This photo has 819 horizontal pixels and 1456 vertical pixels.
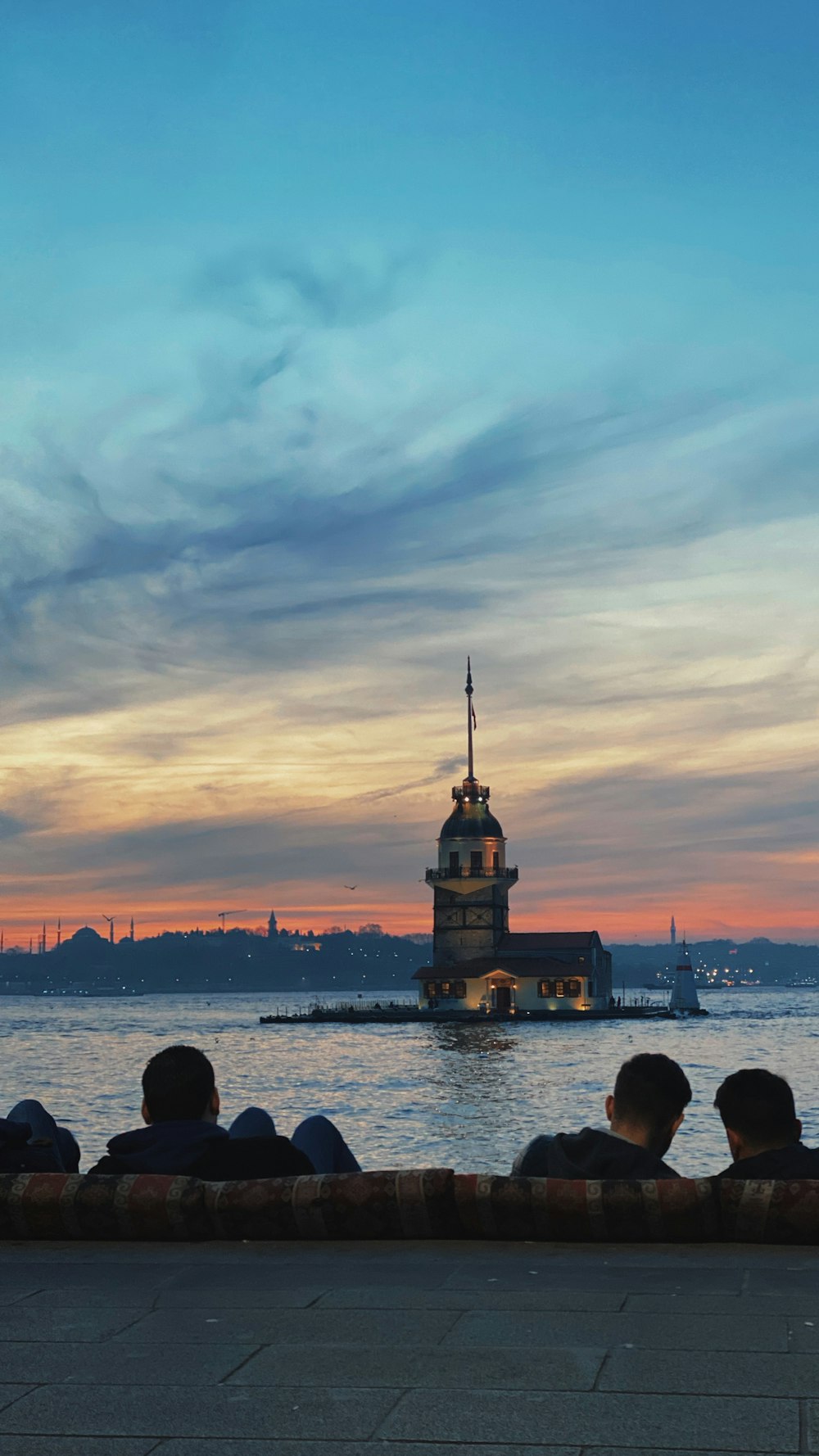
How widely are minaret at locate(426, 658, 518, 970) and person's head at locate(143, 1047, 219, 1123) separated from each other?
403ft

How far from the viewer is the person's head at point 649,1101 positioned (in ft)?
25.6

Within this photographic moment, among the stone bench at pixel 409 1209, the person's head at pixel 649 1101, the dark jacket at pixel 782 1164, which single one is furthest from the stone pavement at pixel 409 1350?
the person's head at pixel 649 1101

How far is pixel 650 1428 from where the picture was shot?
458 cm

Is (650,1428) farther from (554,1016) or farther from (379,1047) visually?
(554,1016)

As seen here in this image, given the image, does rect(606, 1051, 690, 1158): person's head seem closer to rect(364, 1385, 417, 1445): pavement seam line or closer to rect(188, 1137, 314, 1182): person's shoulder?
rect(188, 1137, 314, 1182): person's shoulder

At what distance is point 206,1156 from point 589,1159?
2128mm

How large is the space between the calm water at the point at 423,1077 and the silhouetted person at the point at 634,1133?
29.2 m

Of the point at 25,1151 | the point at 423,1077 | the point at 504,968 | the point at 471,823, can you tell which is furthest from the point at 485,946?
the point at 25,1151

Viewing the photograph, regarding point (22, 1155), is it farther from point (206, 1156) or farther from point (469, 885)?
point (469, 885)

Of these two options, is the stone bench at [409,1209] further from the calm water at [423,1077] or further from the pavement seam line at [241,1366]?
the calm water at [423,1077]

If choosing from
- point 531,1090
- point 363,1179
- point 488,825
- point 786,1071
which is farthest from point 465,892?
point 363,1179

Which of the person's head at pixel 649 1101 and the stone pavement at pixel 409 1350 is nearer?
the stone pavement at pixel 409 1350

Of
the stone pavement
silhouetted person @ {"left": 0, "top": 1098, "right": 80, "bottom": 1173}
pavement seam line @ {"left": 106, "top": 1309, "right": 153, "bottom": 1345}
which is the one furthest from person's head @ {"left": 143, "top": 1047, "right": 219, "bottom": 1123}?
pavement seam line @ {"left": 106, "top": 1309, "right": 153, "bottom": 1345}

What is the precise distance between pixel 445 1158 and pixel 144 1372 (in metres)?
35.5
